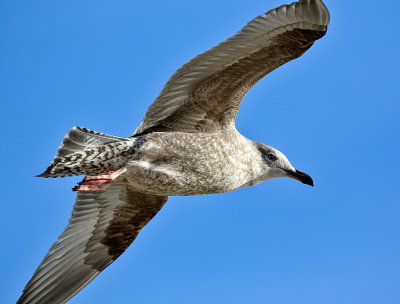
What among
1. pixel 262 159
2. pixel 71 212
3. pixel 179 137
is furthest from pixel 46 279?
pixel 262 159

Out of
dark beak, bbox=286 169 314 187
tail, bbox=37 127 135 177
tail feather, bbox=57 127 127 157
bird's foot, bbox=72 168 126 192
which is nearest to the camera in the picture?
bird's foot, bbox=72 168 126 192

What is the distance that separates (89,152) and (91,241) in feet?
6.22

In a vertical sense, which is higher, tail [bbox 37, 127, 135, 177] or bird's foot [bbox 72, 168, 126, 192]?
tail [bbox 37, 127, 135, 177]

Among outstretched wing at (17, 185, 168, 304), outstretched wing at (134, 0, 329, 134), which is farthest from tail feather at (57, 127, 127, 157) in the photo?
outstretched wing at (17, 185, 168, 304)

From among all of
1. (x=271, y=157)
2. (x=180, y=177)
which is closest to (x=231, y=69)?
(x=180, y=177)

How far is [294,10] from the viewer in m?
7.23

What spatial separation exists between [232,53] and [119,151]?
1798 millimetres

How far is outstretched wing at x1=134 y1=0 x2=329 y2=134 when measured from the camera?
7.24m

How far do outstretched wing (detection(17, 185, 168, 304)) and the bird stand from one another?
0.06 ft

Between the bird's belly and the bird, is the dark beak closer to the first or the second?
the bird

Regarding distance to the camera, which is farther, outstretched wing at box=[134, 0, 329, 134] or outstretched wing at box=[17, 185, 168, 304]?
outstretched wing at box=[17, 185, 168, 304]

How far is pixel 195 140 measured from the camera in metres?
7.65

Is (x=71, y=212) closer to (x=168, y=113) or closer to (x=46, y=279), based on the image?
(x=46, y=279)

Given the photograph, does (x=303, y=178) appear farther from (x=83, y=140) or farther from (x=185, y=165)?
(x=83, y=140)
